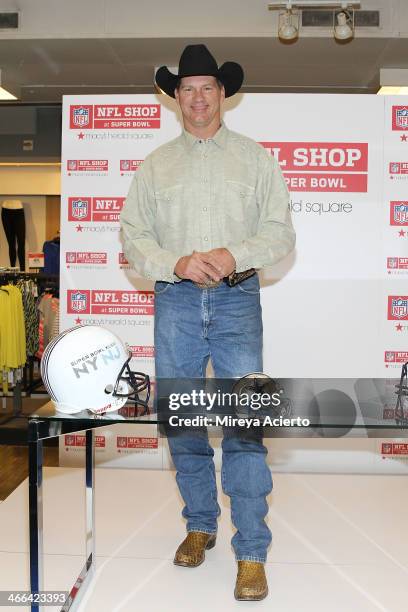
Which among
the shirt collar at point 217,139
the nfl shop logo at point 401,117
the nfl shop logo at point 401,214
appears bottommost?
the nfl shop logo at point 401,214

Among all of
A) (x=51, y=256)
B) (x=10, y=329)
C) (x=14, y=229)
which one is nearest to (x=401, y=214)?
(x=10, y=329)

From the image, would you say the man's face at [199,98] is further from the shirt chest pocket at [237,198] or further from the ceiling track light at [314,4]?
the ceiling track light at [314,4]

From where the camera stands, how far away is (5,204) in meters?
8.07

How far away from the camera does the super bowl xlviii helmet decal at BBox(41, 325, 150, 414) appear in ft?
5.48

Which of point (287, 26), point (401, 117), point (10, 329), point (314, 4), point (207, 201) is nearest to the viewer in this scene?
point (207, 201)

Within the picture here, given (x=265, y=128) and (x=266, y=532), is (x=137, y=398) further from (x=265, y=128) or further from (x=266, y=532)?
(x=265, y=128)

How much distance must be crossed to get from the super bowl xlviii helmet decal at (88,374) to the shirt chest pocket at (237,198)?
2.39 feet

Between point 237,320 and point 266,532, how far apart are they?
2.31 feet

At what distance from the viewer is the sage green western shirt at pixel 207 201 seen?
7.29 ft

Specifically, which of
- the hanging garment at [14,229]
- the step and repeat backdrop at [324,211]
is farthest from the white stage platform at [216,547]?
the hanging garment at [14,229]

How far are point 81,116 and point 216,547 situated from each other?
93.2 inches

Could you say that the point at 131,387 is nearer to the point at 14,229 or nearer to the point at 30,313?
the point at 30,313

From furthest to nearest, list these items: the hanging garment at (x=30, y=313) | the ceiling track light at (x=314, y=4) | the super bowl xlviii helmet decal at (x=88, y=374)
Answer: the hanging garment at (x=30, y=313)
the ceiling track light at (x=314, y=4)
the super bowl xlviii helmet decal at (x=88, y=374)

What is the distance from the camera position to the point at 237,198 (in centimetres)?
225
